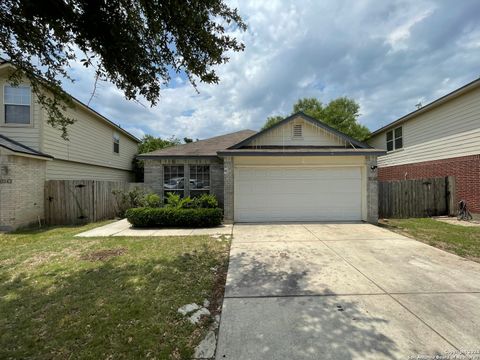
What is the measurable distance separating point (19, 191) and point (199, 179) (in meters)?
6.65

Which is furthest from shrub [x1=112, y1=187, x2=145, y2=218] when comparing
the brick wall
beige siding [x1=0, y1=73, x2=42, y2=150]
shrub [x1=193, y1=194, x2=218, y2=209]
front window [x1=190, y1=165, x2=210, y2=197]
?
the brick wall

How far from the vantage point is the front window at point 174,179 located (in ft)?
36.5

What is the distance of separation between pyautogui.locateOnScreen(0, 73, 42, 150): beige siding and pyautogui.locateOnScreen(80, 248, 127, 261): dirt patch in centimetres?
708

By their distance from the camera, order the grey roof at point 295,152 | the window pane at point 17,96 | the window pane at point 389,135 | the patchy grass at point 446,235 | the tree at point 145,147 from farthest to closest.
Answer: the tree at point 145,147
the window pane at point 389,135
the window pane at point 17,96
the grey roof at point 295,152
the patchy grass at point 446,235

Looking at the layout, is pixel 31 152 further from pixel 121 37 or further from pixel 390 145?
pixel 390 145

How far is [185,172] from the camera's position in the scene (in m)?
11.1

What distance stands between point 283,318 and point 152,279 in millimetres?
2398

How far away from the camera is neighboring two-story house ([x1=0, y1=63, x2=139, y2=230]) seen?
8125 millimetres

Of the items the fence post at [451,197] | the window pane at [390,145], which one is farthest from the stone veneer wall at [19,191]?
the window pane at [390,145]

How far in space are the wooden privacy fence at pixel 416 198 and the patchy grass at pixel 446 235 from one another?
1314 mm

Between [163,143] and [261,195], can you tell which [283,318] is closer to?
[261,195]

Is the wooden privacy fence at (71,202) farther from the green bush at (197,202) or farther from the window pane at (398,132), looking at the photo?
the window pane at (398,132)

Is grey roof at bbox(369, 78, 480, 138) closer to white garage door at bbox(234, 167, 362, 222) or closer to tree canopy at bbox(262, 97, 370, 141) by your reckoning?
white garage door at bbox(234, 167, 362, 222)

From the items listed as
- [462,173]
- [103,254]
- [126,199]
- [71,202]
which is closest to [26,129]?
[71,202]
